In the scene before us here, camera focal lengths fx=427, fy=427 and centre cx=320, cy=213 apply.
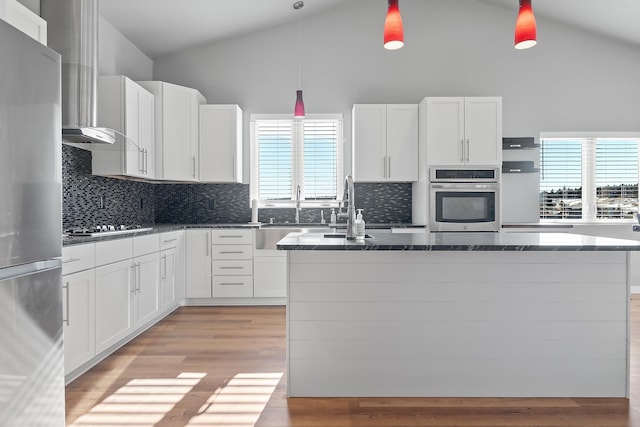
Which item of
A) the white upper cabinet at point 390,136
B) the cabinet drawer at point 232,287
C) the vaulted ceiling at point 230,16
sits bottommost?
the cabinet drawer at point 232,287

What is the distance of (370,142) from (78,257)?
323cm

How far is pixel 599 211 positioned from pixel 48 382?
587 centimetres

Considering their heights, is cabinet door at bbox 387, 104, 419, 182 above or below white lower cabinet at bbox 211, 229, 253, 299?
above

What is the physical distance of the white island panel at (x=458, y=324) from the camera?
2.42 metres

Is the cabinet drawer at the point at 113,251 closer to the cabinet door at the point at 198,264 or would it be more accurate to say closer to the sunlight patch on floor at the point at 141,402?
the sunlight patch on floor at the point at 141,402

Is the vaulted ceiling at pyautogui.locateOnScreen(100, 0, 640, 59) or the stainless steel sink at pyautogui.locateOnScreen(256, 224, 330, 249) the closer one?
the vaulted ceiling at pyautogui.locateOnScreen(100, 0, 640, 59)

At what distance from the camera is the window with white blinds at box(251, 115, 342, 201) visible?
5.30 meters

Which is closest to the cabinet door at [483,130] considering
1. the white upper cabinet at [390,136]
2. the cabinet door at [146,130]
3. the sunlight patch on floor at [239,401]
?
the white upper cabinet at [390,136]

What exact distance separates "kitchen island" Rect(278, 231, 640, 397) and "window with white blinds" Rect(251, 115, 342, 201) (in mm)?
2961

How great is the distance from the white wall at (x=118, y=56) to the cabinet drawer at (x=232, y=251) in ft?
6.78

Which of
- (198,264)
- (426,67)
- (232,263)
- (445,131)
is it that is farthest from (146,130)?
(426,67)

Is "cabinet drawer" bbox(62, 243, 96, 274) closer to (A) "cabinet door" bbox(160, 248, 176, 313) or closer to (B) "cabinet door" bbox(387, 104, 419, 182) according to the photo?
(A) "cabinet door" bbox(160, 248, 176, 313)

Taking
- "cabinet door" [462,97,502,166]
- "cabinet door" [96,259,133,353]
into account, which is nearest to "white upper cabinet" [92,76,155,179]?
"cabinet door" [96,259,133,353]

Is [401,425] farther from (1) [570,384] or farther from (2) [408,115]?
(2) [408,115]
